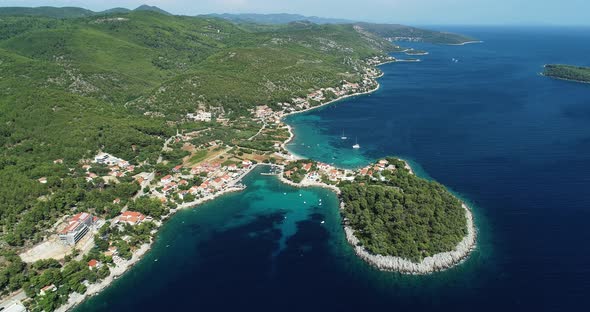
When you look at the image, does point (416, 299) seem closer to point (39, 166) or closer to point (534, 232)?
point (534, 232)

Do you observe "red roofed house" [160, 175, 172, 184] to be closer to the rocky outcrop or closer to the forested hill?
the forested hill

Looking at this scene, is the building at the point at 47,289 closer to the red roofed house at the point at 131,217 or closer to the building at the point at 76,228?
the building at the point at 76,228

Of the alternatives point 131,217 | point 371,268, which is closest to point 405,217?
point 371,268

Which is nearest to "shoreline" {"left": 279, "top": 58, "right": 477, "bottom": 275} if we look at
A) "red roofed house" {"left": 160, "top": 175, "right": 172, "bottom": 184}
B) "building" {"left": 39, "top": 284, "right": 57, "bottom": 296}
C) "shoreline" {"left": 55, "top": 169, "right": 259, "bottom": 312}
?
"shoreline" {"left": 55, "top": 169, "right": 259, "bottom": 312}

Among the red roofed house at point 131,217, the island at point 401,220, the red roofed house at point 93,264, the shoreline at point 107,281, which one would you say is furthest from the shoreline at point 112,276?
the island at point 401,220

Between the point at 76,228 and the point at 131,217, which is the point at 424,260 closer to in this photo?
the point at 131,217

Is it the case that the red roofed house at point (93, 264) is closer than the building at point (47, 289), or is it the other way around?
the building at point (47, 289)

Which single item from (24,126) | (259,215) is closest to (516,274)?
(259,215)
